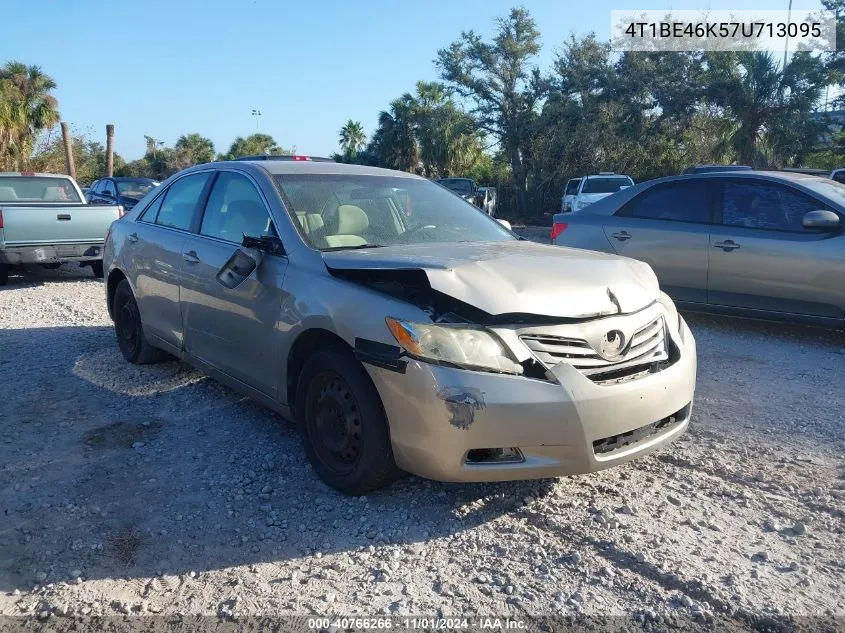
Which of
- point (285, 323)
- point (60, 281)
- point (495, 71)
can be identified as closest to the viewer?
point (285, 323)

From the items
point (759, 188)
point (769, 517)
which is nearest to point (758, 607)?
point (769, 517)

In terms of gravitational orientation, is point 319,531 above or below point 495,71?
below

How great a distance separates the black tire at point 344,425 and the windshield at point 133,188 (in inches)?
580

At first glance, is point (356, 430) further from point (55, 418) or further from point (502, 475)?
point (55, 418)

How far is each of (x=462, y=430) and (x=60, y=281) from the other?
9.67 metres

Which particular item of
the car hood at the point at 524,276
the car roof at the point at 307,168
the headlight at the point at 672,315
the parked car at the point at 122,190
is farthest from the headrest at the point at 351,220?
the parked car at the point at 122,190

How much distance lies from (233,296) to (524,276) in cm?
177

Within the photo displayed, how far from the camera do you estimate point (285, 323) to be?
3.61 metres

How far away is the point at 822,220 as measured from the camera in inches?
236

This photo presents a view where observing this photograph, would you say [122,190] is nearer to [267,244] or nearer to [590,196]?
[590,196]

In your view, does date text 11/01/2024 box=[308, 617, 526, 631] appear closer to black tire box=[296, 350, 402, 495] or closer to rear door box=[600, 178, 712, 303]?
black tire box=[296, 350, 402, 495]

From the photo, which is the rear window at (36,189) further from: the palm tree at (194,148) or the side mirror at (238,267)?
the palm tree at (194,148)

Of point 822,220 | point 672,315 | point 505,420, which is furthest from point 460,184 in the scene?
point 505,420

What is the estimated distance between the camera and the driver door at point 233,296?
12.4ft
